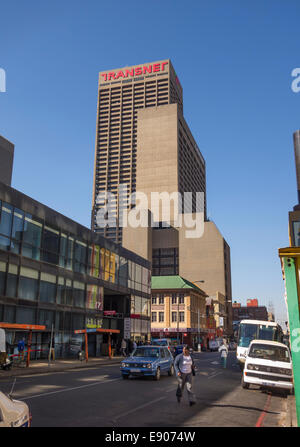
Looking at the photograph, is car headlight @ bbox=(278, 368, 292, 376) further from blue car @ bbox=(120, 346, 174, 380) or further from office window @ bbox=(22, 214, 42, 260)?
office window @ bbox=(22, 214, 42, 260)

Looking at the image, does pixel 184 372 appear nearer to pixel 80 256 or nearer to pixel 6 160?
pixel 80 256

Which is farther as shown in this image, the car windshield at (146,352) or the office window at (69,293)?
the office window at (69,293)

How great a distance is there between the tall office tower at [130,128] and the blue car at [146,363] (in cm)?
14194

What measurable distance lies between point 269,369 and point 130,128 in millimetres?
173158

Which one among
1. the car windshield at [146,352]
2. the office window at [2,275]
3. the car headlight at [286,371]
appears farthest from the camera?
the office window at [2,275]

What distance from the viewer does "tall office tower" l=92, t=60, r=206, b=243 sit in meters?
162

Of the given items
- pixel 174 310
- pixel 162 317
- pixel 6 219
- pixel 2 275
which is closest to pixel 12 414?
pixel 2 275

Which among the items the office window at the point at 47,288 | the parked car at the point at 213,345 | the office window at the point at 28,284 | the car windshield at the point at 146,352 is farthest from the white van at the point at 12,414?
the parked car at the point at 213,345

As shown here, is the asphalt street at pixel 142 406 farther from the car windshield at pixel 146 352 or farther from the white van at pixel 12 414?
the white van at pixel 12 414

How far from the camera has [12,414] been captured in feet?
14.6

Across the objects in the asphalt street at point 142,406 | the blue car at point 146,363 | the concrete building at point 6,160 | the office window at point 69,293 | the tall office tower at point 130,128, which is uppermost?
the tall office tower at point 130,128

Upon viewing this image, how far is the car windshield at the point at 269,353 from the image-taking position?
49.3ft
